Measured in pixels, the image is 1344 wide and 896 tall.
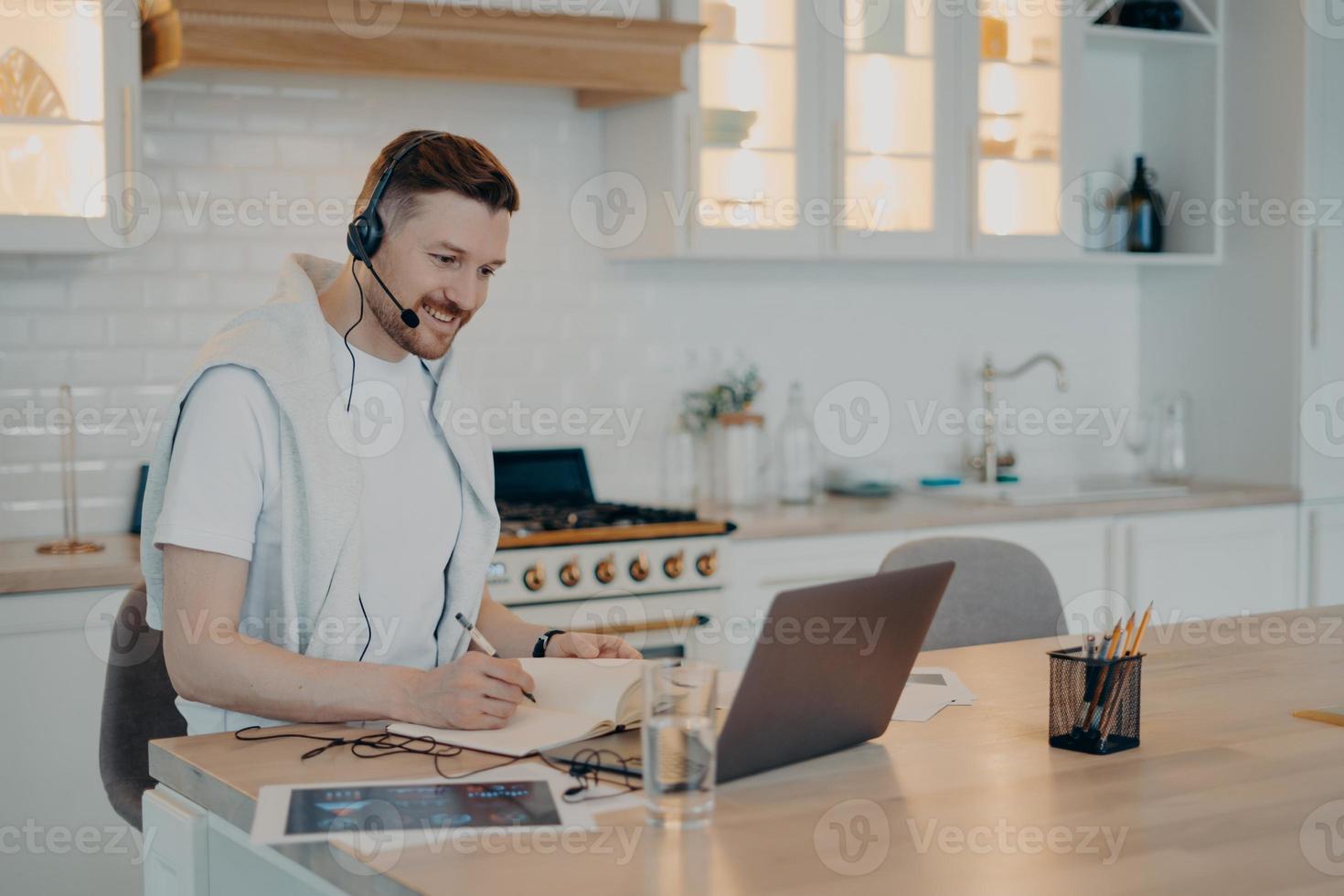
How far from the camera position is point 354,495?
6.79ft

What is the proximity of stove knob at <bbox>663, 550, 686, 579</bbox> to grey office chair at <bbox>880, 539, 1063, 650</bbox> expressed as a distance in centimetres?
99

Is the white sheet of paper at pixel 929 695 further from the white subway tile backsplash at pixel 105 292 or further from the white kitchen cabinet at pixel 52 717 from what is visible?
the white subway tile backsplash at pixel 105 292

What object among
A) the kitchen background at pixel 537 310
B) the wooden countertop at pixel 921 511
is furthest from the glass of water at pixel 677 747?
the kitchen background at pixel 537 310

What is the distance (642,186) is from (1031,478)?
1.85 m

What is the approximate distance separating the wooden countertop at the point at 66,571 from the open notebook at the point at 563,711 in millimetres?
1585

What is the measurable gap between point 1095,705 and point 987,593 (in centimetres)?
105

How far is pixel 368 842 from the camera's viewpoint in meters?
1.38

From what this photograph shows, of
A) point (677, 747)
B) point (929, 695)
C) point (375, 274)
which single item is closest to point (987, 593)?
point (929, 695)

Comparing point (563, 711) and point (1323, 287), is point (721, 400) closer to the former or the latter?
point (1323, 287)

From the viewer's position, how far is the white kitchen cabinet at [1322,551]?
15.7ft

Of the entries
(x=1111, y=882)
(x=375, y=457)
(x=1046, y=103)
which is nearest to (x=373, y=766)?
(x=375, y=457)

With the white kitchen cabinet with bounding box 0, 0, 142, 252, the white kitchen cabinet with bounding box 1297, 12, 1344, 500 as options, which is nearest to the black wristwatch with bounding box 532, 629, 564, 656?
the white kitchen cabinet with bounding box 0, 0, 142, 252

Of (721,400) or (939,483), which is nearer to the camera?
(721,400)

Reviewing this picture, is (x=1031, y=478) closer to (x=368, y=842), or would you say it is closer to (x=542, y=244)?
(x=542, y=244)
